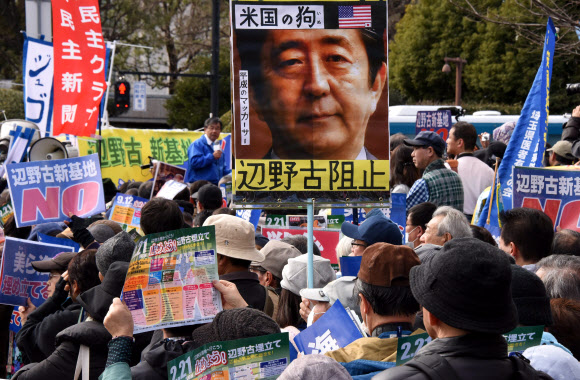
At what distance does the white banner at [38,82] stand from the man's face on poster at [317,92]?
8654mm

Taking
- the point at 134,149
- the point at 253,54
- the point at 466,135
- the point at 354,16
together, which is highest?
the point at 354,16

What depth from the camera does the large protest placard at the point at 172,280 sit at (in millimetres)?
3176

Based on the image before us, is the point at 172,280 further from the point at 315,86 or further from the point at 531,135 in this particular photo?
the point at 531,135

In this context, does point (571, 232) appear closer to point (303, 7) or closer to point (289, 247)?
point (289, 247)

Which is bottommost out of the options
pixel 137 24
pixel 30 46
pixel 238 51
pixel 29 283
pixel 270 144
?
pixel 29 283

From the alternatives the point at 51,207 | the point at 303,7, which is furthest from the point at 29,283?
the point at 303,7

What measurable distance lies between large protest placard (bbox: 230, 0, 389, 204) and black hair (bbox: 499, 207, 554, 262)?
2.50ft

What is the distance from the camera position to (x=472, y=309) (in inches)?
95.9

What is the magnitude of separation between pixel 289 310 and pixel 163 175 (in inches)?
204

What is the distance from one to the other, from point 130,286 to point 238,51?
1.98 m

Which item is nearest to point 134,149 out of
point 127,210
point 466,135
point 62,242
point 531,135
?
point 127,210

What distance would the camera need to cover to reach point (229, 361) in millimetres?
2764

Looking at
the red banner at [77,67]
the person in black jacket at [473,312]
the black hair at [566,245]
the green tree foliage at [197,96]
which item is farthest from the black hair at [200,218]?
the green tree foliage at [197,96]

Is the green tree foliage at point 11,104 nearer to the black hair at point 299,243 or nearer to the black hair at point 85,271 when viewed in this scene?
the black hair at point 299,243
